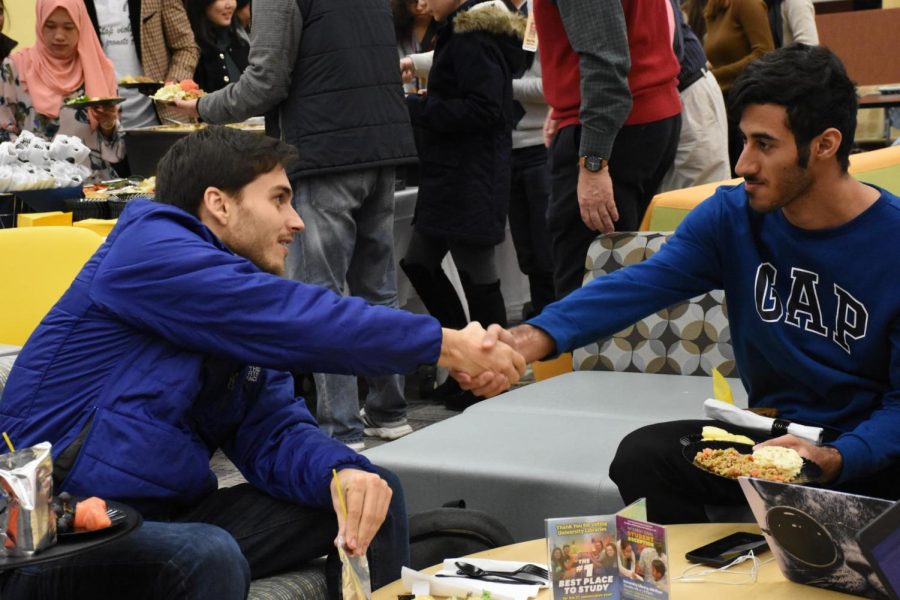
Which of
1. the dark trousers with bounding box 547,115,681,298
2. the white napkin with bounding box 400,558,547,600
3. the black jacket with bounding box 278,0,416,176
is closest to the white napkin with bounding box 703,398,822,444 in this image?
the white napkin with bounding box 400,558,547,600

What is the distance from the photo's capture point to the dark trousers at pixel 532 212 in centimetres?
574

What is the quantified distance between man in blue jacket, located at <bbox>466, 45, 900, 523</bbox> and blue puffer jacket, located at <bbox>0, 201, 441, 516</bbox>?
39 centimetres

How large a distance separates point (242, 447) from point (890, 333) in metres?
1.31

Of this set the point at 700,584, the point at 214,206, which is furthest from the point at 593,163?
the point at 700,584

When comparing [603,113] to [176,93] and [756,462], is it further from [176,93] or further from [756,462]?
[176,93]

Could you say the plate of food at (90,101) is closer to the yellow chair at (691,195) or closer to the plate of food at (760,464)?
the yellow chair at (691,195)

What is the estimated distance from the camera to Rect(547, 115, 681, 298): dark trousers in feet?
12.9

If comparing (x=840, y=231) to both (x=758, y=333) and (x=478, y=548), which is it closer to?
(x=758, y=333)

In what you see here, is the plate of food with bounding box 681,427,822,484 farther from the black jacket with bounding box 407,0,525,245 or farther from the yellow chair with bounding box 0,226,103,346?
the black jacket with bounding box 407,0,525,245

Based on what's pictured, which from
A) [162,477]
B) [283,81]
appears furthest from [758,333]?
[283,81]

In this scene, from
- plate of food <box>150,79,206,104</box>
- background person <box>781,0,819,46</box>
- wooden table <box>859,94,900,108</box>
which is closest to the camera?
plate of food <box>150,79,206,104</box>

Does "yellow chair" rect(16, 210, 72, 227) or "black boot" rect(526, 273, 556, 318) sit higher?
"yellow chair" rect(16, 210, 72, 227)

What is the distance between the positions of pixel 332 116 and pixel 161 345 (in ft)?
6.84

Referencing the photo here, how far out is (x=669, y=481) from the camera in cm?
274
